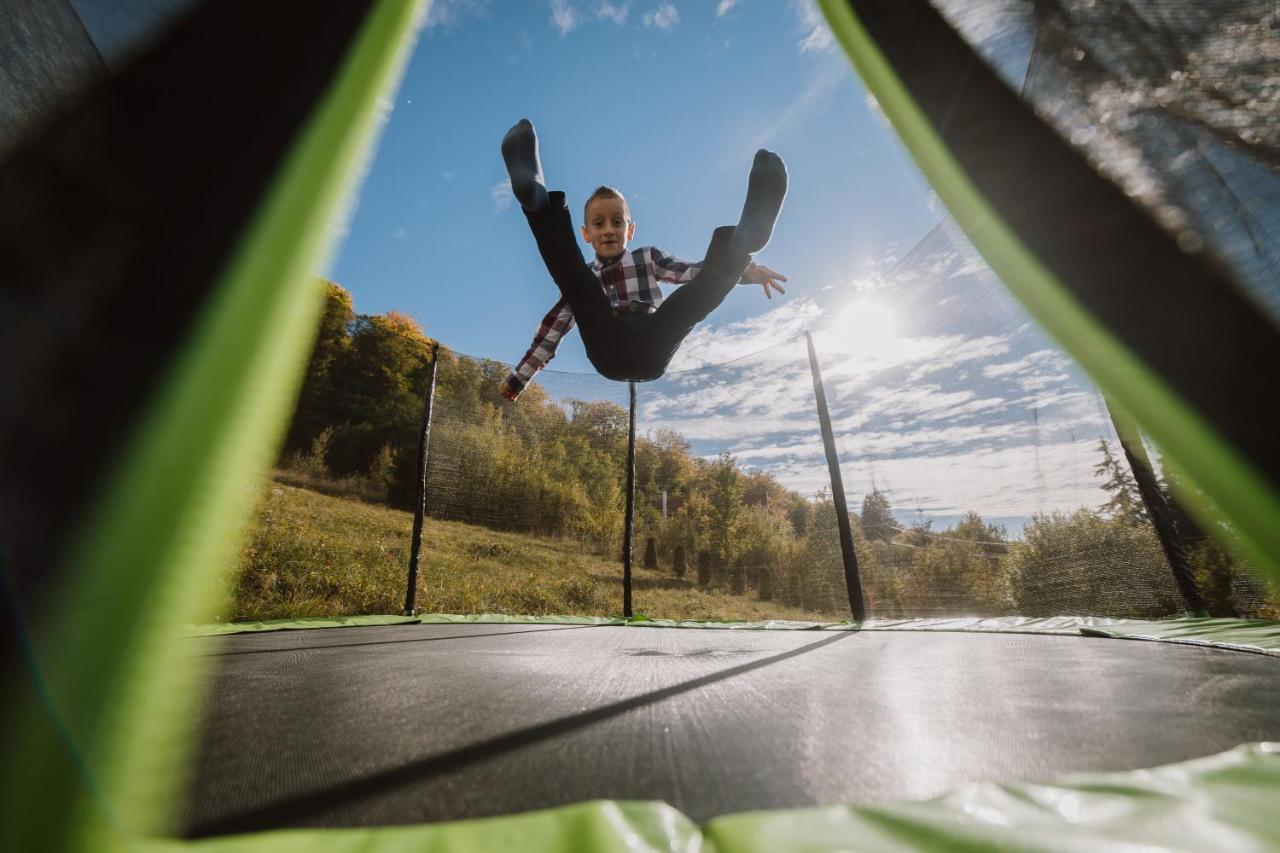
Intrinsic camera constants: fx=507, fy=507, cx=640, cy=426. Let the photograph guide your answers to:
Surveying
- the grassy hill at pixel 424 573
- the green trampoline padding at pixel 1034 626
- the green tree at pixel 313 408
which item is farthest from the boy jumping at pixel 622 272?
the green tree at pixel 313 408

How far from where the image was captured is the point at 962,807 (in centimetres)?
31

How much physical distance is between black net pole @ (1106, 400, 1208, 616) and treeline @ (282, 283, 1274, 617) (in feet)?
0.32

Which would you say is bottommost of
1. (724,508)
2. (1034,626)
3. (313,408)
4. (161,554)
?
(1034,626)

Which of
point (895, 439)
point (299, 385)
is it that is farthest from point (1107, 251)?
point (895, 439)

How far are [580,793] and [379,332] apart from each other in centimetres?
482

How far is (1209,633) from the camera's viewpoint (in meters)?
1.19

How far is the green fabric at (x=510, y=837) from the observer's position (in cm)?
26

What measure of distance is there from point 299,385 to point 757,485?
3662mm

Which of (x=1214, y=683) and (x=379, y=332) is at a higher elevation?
(x=379, y=332)

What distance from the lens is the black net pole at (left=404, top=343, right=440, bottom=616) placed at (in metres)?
2.34

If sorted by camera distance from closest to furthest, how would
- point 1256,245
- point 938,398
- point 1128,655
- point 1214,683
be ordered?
point 1256,245 < point 1214,683 < point 1128,655 < point 938,398

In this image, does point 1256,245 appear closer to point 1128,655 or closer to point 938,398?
point 1128,655

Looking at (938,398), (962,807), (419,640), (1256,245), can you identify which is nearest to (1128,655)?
(1256,245)

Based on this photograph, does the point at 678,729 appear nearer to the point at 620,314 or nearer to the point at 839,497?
the point at 620,314
